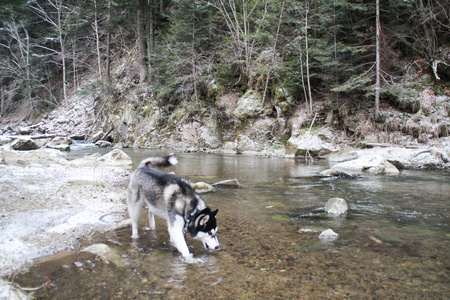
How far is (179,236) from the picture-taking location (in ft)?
12.6

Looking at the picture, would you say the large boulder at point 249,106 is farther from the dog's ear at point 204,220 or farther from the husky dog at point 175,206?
the dog's ear at point 204,220

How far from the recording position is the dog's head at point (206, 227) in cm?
380

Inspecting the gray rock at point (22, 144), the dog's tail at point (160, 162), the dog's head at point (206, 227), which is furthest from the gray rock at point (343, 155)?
the gray rock at point (22, 144)

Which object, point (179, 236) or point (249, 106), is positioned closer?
point (179, 236)

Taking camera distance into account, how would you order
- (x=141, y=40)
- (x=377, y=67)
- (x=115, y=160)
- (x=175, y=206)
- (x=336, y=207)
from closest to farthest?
→ (x=175, y=206) → (x=336, y=207) → (x=115, y=160) → (x=377, y=67) → (x=141, y=40)

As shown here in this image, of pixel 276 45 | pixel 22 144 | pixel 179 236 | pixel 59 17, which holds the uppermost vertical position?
pixel 59 17

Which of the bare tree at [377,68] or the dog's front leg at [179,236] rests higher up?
the bare tree at [377,68]

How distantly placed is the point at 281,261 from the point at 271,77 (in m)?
19.2

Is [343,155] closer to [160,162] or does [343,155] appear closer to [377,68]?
[377,68]

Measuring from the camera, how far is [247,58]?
72.6ft

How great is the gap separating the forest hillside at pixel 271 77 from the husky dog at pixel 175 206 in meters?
6.52

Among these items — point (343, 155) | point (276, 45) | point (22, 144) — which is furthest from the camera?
point (276, 45)

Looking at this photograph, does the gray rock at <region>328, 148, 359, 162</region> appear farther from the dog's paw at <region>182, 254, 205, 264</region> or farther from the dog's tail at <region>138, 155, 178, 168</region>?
the dog's paw at <region>182, 254, 205, 264</region>

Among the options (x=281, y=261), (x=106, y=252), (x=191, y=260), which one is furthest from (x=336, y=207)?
(x=106, y=252)
